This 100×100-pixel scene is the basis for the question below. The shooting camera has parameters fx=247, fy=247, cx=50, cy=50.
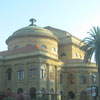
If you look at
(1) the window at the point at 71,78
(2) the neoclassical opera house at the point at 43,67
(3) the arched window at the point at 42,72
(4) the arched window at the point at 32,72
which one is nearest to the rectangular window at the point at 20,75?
(2) the neoclassical opera house at the point at 43,67

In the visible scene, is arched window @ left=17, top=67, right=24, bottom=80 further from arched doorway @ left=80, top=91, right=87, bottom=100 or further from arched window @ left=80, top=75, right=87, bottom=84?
arched doorway @ left=80, top=91, right=87, bottom=100

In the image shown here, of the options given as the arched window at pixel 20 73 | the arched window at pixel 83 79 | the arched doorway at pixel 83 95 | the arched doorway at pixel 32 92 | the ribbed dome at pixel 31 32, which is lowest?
the arched doorway at pixel 83 95

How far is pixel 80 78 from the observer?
182 feet

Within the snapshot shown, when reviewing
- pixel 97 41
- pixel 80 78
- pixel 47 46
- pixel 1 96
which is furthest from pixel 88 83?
pixel 1 96

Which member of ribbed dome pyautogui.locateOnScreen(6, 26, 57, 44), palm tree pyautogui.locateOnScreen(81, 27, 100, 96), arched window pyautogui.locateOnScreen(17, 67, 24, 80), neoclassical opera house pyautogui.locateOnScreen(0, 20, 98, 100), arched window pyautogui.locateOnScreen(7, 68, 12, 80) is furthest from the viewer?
ribbed dome pyautogui.locateOnScreen(6, 26, 57, 44)

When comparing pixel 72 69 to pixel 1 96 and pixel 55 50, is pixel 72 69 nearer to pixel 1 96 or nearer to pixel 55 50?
pixel 55 50

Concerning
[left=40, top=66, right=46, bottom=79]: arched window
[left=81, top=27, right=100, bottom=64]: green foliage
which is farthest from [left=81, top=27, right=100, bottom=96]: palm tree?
[left=40, top=66, right=46, bottom=79]: arched window

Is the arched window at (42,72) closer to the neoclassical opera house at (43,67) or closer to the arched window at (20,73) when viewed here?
the neoclassical opera house at (43,67)

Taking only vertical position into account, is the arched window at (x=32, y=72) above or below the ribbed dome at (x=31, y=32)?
below

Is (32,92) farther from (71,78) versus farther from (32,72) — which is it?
(71,78)

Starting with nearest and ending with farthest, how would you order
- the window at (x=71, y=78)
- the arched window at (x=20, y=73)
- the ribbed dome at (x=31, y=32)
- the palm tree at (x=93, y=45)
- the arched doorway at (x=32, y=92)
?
the palm tree at (x=93, y=45)
the arched doorway at (x=32, y=92)
the arched window at (x=20, y=73)
the window at (x=71, y=78)
the ribbed dome at (x=31, y=32)

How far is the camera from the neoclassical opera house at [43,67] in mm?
47875

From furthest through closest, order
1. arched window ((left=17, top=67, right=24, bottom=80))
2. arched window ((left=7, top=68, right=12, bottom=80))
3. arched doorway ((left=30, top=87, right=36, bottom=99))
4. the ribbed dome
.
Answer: the ribbed dome < arched window ((left=7, top=68, right=12, bottom=80)) < arched window ((left=17, top=67, right=24, bottom=80)) < arched doorway ((left=30, top=87, right=36, bottom=99))

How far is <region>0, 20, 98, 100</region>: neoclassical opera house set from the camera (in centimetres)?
4788
